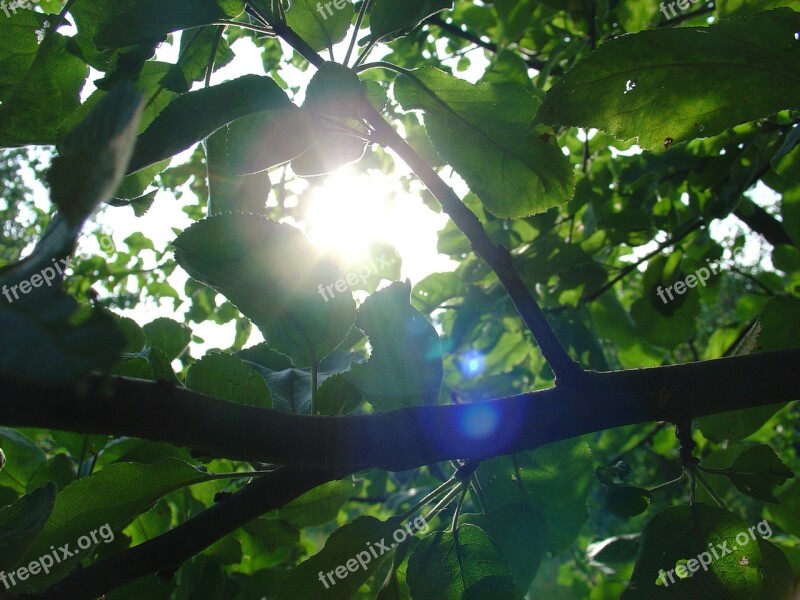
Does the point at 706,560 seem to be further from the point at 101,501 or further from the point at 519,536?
the point at 101,501

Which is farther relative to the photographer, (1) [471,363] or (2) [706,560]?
(1) [471,363]

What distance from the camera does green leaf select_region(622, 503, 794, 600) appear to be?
0.73 metres

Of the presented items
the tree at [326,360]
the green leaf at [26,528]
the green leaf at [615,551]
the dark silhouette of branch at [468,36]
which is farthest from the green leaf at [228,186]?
the dark silhouette of branch at [468,36]

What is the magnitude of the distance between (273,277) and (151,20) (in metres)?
0.30

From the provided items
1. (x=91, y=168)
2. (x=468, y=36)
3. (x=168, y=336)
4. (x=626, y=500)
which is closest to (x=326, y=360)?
(x=168, y=336)

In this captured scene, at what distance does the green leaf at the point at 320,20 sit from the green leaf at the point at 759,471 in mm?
737

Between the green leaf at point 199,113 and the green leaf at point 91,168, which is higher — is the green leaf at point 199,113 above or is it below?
above

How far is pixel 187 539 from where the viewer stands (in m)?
0.63

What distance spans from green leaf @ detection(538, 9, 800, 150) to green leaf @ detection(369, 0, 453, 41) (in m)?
0.24

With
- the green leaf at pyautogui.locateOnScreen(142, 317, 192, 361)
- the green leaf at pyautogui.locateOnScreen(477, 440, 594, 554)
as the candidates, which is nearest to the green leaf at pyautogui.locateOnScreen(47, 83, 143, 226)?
the green leaf at pyautogui.locateOnScreen(477, 440, 594, 554)

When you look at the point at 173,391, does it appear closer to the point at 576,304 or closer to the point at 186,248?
the point at 186,248

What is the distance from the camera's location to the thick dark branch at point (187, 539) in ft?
1.95

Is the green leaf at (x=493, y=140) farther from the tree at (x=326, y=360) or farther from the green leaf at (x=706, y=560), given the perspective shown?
the green leaf at (x=706, y=560)

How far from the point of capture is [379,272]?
59.1 inches
